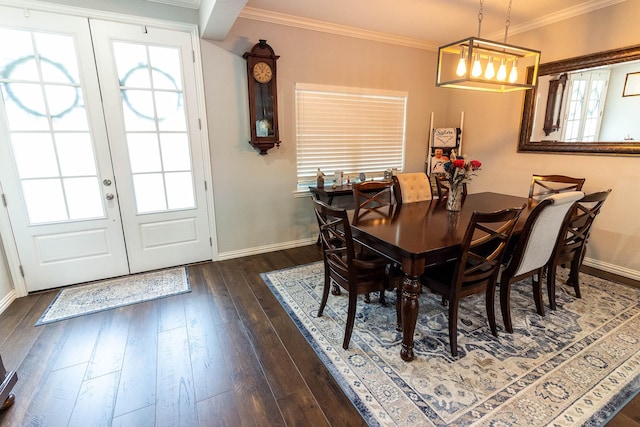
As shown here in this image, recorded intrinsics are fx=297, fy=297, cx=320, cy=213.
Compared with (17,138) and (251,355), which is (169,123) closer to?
(17,138)

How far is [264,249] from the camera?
3805 mm

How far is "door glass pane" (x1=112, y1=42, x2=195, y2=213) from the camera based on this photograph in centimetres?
284

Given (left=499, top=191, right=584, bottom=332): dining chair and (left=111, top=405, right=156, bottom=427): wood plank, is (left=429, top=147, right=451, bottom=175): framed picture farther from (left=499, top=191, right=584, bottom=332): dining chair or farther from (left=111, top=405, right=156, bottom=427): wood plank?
(left=111, top=405, right=156, bottom=427): wood plank

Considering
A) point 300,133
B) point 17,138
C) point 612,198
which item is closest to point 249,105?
point 300,133

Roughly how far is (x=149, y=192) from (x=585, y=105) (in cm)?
471

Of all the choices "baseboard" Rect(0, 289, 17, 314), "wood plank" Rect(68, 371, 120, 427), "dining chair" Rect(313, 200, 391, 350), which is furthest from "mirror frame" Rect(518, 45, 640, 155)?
"baseboard" Rect(0, 289, 17, 314)

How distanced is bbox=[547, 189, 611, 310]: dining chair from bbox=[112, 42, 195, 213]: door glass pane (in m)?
3.47

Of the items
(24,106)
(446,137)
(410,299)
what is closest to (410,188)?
(410,299)

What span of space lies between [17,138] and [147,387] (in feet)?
8.00

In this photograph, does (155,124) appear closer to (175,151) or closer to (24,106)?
(175,151)

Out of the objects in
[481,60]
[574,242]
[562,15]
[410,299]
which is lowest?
[410,299]

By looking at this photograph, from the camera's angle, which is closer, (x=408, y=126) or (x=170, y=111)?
(x=170, y=111)

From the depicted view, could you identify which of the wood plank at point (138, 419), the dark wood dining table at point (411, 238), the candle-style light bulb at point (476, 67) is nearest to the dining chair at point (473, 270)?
the dark wood dining table at point (411, 238)

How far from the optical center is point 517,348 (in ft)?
6.61
